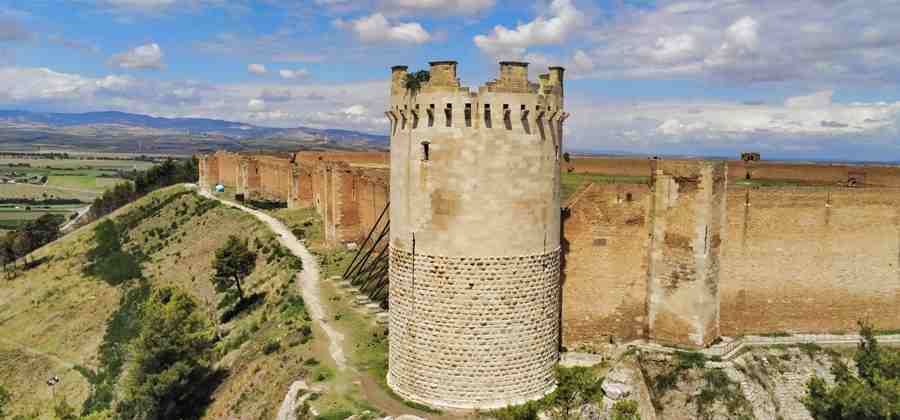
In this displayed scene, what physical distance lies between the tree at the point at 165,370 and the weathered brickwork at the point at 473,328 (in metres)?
10.1

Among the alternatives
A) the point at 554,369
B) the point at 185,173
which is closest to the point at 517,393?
the point at 554,369

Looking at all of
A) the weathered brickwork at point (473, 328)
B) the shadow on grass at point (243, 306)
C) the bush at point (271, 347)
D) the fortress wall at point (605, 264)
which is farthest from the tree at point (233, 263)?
the fortress wall at point (605, 264)

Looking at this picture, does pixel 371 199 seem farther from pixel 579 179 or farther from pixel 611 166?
pixel 611 166

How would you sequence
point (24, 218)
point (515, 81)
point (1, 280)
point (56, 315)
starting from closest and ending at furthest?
point (515, 81) → point (56, 315) → point (1, 280) → point (24, 218)

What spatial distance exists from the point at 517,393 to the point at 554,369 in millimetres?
1556

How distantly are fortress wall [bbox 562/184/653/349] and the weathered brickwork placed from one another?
134 inches

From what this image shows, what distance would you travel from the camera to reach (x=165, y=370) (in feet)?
75.7

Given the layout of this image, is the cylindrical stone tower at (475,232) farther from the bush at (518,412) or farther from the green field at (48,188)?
the green field at (48,188)

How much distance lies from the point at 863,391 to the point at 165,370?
68.1ft

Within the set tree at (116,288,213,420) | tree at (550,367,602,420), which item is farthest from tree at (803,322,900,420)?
tree at (116,288,213,420)

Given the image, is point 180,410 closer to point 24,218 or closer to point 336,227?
point 336,227

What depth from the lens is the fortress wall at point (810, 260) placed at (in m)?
20.8

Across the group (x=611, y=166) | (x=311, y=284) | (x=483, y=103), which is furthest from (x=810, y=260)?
(x=311, y=284)

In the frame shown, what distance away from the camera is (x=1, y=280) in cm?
4947
